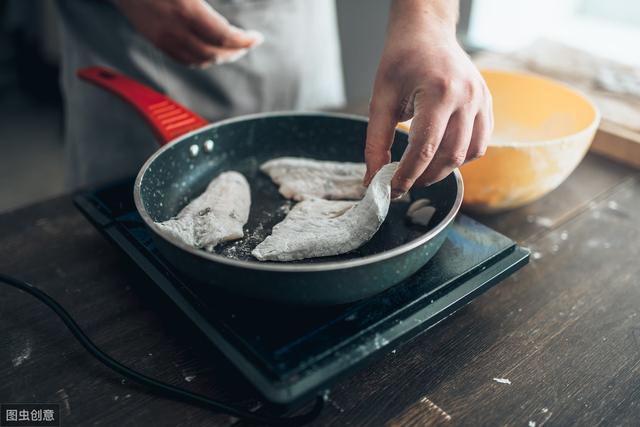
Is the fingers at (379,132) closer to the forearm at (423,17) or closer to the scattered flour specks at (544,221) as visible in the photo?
the forearm at (423,17)

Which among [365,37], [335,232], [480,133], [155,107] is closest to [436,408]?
[335,232]

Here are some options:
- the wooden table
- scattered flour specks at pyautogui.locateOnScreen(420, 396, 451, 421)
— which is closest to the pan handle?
the wooden table

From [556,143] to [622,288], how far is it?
0.23 metres

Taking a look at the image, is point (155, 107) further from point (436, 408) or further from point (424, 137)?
point (436, 408)

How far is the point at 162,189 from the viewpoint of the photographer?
816 millimetres

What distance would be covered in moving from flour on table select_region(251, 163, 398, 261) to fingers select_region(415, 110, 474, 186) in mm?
57

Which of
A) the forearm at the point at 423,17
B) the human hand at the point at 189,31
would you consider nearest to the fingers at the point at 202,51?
the human hand at the point at 189,31

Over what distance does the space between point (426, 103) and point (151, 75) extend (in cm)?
75

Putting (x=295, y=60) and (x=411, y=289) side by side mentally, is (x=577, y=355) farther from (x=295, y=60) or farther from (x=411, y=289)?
(x=295, y=60)

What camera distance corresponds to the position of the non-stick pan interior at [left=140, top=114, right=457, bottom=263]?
74 cm

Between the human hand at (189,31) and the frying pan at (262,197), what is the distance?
Answer: 0.32 ft

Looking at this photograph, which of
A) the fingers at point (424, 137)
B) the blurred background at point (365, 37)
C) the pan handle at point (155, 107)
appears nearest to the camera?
the fingers at point (424, 137)

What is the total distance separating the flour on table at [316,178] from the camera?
33.0 inches

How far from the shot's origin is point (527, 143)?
811 mm
